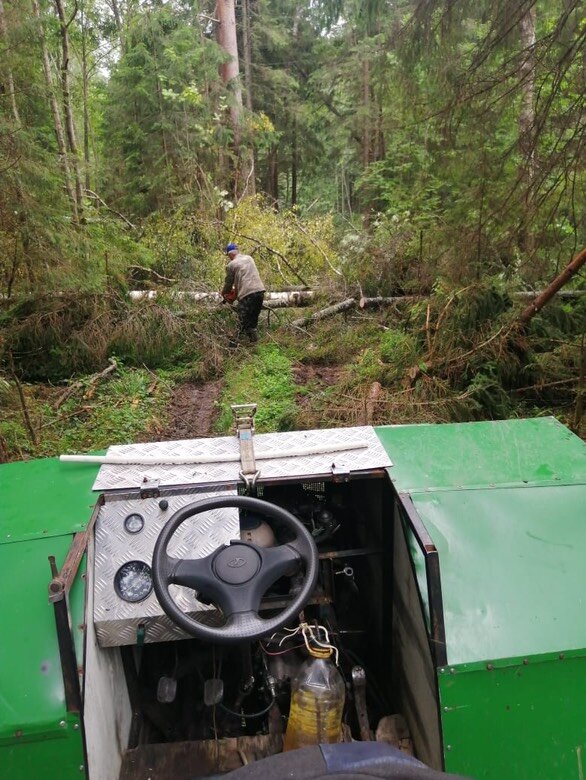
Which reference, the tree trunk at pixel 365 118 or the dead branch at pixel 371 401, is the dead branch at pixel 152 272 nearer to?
the dead branch at pixel 371 401

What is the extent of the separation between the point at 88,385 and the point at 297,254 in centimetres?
687

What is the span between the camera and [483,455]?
277cm

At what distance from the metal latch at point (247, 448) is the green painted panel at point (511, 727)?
1.16m

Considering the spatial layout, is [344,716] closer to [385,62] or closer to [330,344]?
[385,62]

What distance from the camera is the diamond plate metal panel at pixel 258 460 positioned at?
2633 mm

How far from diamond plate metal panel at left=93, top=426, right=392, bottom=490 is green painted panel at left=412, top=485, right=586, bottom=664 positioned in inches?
16.8

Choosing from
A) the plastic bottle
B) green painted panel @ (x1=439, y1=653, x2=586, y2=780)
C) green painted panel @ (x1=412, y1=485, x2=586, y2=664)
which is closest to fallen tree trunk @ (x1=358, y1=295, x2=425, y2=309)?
green painted panel @ (x1=412, y1=485, x2=586, y2=664)

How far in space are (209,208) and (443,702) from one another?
43.8ft

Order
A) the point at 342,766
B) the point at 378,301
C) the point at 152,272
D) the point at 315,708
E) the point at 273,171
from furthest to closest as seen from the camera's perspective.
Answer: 1. the point at 273,171
2. the point at 152,272
3. the point at 378,301
4. the point at 315,708
5. the point at 342,766

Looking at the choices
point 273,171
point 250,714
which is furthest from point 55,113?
point 273,171

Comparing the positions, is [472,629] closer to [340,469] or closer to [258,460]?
[340,469]

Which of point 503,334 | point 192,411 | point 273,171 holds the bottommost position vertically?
point 192,411

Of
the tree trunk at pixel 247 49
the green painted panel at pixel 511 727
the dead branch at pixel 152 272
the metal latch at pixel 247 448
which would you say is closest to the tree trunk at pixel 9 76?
the dead branch at pixel 152 272

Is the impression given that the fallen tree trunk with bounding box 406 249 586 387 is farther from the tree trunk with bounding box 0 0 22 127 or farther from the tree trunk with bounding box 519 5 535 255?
the tree trunk with bounding box 0 0 22 127
